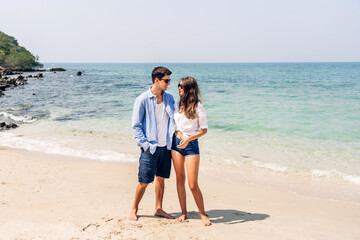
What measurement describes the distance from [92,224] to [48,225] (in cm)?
60

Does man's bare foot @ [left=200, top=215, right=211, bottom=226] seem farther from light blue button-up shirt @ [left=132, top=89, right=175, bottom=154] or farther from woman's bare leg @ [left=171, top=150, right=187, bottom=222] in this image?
light blue button-up shirt @ [left=132, top=89, right=175, bottom=154]

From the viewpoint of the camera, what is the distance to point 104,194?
533 centimetres

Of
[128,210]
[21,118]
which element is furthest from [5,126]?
[128,210]

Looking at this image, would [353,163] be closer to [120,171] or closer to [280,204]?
[280,204]

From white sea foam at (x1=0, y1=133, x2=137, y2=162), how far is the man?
156 inches

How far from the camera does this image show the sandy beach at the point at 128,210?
3899mm

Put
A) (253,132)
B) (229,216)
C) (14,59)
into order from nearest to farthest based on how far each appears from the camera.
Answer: (229,216) < (253,132) < (14,59)

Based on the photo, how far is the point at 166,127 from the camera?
4.07 m

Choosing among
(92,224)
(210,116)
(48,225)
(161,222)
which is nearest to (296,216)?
(161,222)

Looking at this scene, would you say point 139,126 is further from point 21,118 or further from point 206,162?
point 21,118

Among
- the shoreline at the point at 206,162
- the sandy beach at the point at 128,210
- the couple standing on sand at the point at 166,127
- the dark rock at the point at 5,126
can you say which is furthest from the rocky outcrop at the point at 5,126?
the couple standing on sand at the point at 166,127

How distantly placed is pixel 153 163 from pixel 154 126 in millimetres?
520

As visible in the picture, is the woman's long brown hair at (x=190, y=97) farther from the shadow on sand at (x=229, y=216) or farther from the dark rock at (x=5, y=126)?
the dark rock at (x=5, y=126)

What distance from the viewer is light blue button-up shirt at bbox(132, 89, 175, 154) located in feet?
12.9
